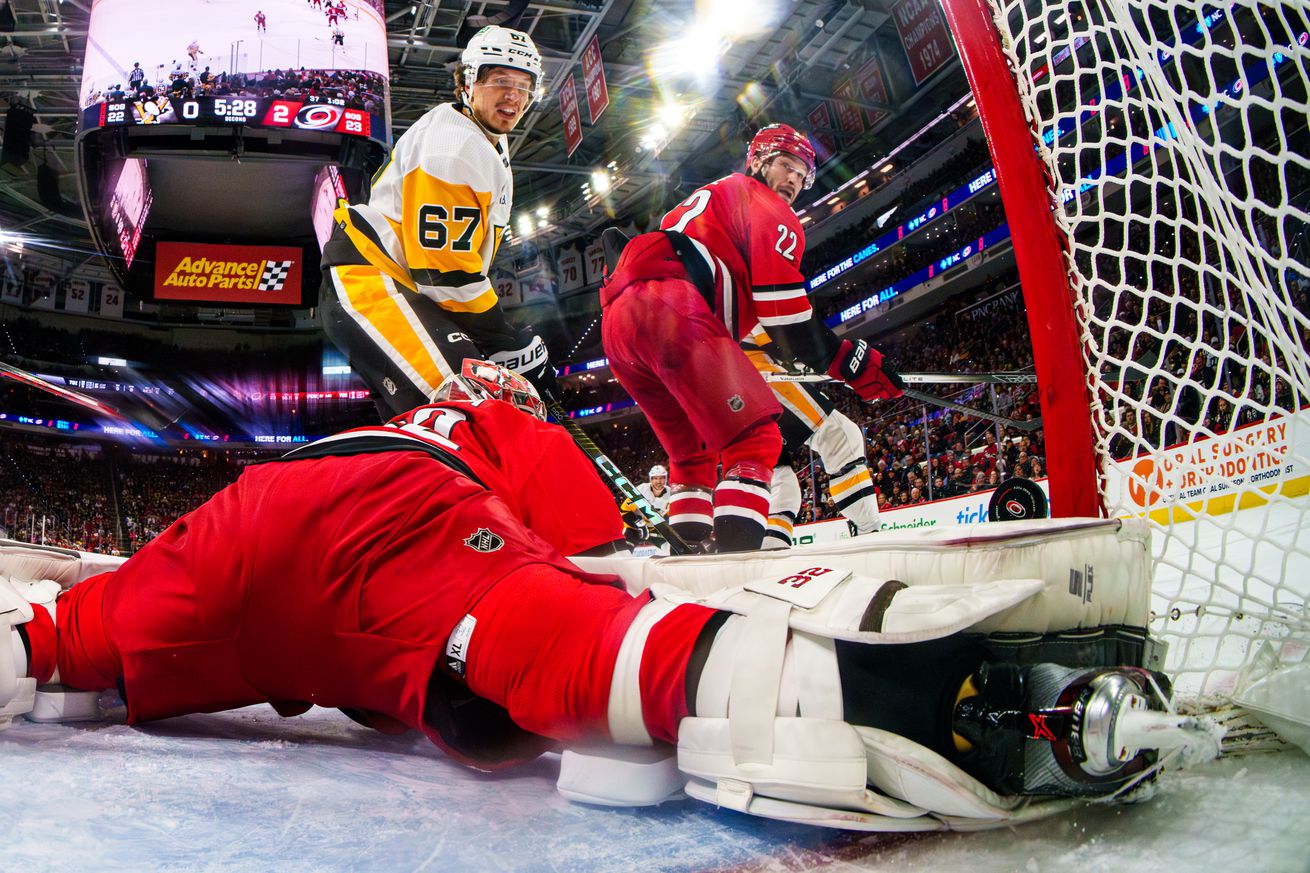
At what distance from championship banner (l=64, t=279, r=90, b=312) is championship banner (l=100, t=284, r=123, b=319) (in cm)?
21

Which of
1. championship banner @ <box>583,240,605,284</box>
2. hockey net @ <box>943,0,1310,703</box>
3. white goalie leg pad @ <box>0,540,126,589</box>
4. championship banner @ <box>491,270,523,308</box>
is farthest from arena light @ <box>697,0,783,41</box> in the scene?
white goalie leg pad @ <box>0,540,126,589</box>

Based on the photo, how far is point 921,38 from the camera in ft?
21.5

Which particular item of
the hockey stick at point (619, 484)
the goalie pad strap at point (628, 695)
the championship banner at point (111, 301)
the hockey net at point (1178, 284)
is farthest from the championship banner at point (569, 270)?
the goalie pad strap at point (628, 695)

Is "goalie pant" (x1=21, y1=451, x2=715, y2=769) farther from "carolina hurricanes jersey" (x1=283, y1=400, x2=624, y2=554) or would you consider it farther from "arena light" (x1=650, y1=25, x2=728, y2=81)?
"arena light" (x1=650, y1=25, x2=728, y2=81)

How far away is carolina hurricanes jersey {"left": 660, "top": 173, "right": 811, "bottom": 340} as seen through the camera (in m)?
2.08

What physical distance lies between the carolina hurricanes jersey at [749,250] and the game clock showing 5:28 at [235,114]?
5.38 meters

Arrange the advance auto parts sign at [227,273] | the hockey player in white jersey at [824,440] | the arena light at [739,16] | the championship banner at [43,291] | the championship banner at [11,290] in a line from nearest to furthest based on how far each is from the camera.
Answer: the hockey player in white jersey at [824,440]
the arena light at [739,16]
the advance auto parts sign at [227,273]
the championship banner at [11,290]
the championship banner at [43,291]

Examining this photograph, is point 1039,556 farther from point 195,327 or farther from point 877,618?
point 195,327

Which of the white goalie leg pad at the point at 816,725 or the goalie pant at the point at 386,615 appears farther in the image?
the goalie pant at the point at 386,615

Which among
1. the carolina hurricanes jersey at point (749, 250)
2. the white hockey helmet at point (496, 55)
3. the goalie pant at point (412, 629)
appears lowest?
the goalie pant at point (412, 629)

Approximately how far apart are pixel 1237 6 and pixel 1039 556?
66 cm

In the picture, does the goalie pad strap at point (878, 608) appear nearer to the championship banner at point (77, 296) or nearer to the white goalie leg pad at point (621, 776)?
the white goalie leg pad at point (621, 776)

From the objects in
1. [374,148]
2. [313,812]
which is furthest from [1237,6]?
[374,148]

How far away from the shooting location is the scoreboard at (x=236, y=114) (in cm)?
630
